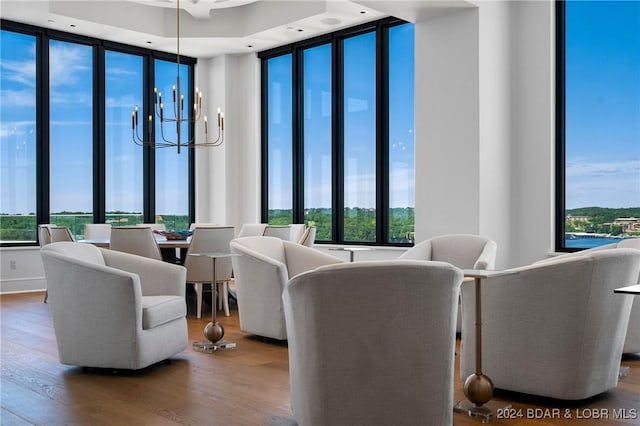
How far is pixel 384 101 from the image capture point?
8680 mm

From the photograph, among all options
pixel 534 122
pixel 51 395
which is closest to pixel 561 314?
pixel 51 395

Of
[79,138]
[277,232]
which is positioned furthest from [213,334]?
[79,138]

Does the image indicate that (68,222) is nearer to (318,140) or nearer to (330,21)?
(318,140)

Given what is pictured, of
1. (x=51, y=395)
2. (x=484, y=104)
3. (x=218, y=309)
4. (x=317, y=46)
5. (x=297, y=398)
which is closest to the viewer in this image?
(x=297, y=398)

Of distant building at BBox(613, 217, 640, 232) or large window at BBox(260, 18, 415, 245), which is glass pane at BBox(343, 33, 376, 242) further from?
distant building at BBox(613, 217, 640, 232)

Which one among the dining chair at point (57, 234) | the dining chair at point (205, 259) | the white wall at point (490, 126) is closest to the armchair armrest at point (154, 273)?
the dining chair at point (205, 259)

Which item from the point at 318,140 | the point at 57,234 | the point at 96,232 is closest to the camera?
the point at 57,234

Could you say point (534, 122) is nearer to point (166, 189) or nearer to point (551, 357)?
point (551, 357)

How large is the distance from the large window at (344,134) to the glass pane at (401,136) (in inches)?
0.5

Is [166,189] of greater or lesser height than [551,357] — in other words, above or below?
above

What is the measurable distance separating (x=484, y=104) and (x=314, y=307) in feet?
14.5

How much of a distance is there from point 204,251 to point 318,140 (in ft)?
11.6

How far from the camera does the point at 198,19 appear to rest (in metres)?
9.48

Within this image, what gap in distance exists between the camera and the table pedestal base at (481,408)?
10.8 feet
